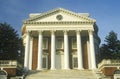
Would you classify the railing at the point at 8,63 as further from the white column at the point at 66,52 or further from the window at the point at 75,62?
the window at the point at 75,62

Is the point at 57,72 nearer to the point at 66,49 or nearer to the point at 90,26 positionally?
the point at 66,49

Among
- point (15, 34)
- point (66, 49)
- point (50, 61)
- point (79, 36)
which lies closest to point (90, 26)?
point (79, 36)

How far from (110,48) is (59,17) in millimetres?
17320

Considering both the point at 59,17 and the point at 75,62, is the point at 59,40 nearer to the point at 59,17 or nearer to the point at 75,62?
the point at 59,17

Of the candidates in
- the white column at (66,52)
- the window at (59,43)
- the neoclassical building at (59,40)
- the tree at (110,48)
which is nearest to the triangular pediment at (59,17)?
the neoclassical building at (59,40)

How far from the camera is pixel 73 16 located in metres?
57.8

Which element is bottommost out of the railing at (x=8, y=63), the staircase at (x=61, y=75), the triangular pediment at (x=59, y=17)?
the staircase at (x=61, y=75)

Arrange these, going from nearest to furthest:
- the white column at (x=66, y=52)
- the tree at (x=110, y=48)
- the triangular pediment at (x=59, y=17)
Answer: the white column at (x=66, y=52) → the triangular pediment at (x=59, y=17) → the tree at (x=110, y=48)

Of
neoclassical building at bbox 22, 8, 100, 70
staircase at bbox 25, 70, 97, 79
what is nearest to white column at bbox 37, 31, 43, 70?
neoclassical building at bbox 22, 8, 100, 70

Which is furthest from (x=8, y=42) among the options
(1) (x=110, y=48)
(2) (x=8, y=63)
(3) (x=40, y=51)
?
(1) (x=110, y=48)

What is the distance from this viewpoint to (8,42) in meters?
61.0

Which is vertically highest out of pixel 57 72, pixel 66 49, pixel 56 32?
pixel 56 32

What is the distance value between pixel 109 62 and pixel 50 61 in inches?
645

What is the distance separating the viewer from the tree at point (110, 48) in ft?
217
